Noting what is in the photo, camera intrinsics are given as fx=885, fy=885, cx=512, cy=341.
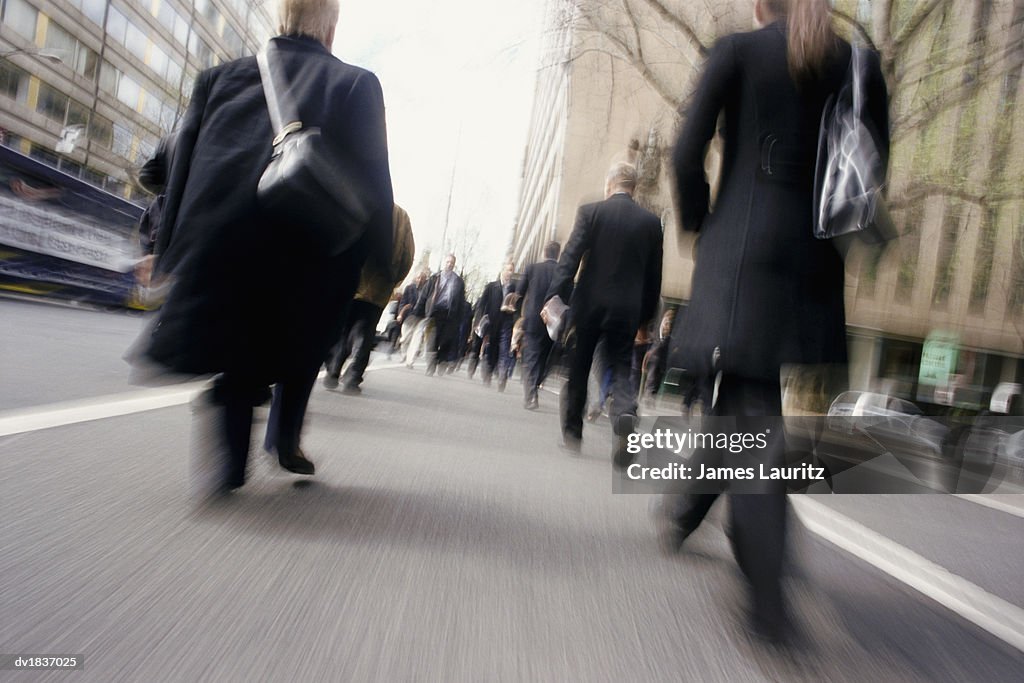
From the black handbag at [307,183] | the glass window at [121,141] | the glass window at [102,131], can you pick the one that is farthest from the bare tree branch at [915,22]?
the glass window at [121,141]

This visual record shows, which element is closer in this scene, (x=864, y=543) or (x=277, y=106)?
(x=277, y=106)

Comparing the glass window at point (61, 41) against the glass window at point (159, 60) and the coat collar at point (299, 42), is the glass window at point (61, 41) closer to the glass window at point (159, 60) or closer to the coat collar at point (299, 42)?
the glass window at point (159, 60)

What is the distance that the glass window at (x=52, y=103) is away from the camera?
43.2m

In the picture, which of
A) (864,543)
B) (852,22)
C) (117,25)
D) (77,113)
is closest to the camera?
(864,543)

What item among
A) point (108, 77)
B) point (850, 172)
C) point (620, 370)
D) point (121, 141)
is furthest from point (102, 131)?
point (850, 172)

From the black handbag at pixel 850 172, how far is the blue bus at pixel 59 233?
40.1 ft

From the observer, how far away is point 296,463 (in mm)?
3875

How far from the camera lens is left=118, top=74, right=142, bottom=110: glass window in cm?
4934

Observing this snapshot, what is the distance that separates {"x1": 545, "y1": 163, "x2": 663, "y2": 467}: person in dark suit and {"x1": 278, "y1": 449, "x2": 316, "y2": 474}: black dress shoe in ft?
8.60

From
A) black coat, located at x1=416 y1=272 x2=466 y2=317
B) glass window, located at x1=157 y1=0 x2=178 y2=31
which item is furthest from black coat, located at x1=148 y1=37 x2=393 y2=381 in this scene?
glass window, located at x1=157 y1=0 x2=178 y2=31

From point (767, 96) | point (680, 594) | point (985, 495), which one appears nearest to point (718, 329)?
point (767, 96)

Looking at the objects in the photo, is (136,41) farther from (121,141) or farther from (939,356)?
(939,356)

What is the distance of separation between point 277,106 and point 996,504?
7438 millimetres

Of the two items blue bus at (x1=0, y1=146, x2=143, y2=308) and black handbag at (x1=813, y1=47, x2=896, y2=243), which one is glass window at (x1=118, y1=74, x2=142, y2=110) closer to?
blue bus at (x1=0, y1=146, x2=143, y2=308)
